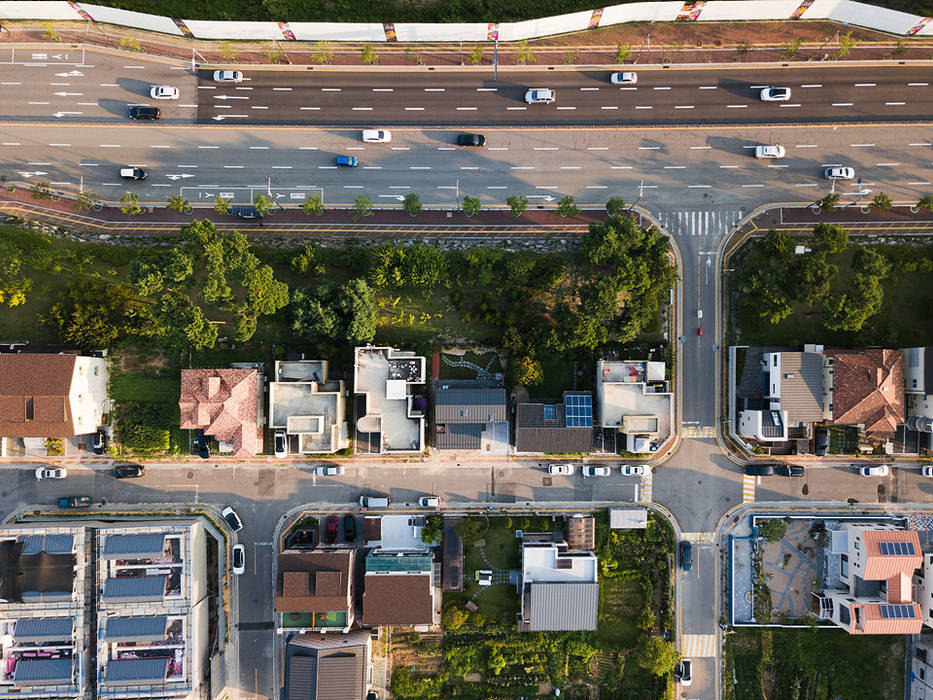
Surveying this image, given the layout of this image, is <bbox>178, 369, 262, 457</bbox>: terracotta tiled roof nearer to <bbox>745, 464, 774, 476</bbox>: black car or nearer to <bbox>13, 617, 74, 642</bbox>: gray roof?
<bbox>13, 617, 74, 642</bbox>: gray roof

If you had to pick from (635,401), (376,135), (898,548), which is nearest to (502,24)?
(376,135)

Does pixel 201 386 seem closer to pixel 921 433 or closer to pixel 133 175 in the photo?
pixel 133 175

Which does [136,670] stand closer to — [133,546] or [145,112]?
[133,546]

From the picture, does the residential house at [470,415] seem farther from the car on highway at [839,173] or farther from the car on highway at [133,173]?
the car on highway at [839,173]

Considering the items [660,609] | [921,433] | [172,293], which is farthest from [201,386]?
[921,433]

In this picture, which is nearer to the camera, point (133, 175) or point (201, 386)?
point (201, 386)

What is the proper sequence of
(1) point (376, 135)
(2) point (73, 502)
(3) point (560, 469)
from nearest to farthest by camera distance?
1. (2) point (73, 502)
2. (1) point (376, 135)
3. (3) point (560, 469)

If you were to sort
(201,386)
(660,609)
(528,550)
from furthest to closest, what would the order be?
(660,609), (528,550), (201,386)

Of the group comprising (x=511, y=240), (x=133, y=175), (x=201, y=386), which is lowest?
(x=201, y=386)
